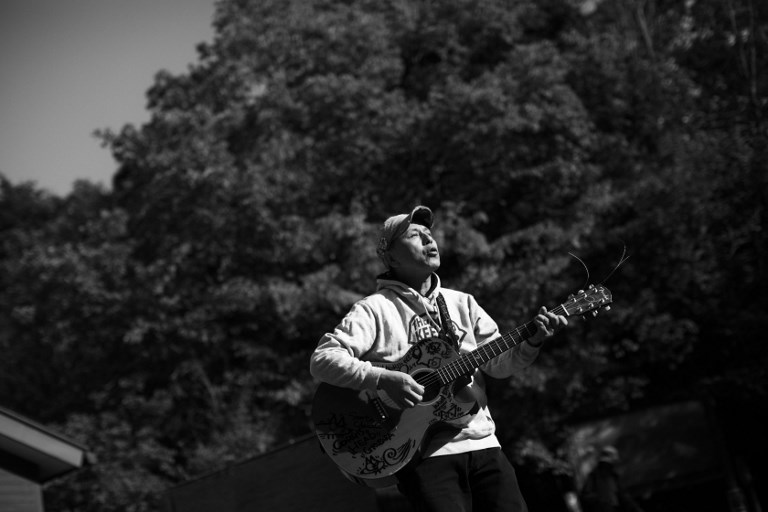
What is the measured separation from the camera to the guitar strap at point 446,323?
12.0 feet

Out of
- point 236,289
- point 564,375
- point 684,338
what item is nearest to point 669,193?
point 684,338

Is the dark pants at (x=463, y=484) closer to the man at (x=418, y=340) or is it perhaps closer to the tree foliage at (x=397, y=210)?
the man at (x=418, y=340)

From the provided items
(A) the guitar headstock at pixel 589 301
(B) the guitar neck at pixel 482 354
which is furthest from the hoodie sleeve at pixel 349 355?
(A) the guitar headstock at pixel 589 301

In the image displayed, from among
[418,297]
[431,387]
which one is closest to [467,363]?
[431,387]

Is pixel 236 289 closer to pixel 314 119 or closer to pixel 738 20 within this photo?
pixel 314 119

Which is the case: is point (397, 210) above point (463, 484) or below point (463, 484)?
above

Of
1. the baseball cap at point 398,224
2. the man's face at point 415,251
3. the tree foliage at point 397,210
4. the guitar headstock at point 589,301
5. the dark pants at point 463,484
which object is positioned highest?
the tree foliage at point 397,210

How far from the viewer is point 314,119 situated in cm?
1652

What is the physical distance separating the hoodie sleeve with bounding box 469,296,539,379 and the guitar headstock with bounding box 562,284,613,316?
23 centimetres

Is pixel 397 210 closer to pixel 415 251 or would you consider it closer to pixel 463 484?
pixel 415 251

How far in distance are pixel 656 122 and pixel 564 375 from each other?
251 inches

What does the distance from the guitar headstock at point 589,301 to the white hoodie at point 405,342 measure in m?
0.23

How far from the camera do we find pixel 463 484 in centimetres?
355

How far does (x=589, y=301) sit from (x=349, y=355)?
3.19 ft
